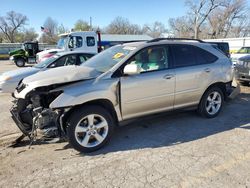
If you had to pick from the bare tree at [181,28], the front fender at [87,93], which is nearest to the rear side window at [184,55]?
the front fender at [87,93]

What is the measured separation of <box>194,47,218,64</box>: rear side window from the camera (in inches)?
194

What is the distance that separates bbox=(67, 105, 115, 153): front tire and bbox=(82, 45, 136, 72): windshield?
0.82 meters

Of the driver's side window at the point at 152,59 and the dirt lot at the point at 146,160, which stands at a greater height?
the driver's side window at the point at 152,59

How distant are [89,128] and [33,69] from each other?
475 cm

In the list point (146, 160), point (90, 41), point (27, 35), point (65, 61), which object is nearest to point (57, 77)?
point (146, 160)

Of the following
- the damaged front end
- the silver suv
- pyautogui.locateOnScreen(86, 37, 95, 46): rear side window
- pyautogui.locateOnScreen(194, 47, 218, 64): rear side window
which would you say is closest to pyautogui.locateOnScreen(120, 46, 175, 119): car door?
the silver suv

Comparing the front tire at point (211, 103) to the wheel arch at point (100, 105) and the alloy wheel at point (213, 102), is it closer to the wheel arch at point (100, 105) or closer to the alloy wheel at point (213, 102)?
the alloy wheel at point (213, 102)

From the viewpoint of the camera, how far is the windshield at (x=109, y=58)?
4.18m

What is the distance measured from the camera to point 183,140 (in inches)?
164

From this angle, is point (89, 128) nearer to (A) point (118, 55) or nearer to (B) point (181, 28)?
(A) point (118, 55)

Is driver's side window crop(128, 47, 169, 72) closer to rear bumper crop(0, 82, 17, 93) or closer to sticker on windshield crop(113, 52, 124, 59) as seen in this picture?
sticker on windshield crop(113, 52, 124, 59)

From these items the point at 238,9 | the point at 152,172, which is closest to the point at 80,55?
the point at 152,172

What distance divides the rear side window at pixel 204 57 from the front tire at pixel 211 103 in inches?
24.9

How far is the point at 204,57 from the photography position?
5.01 m
